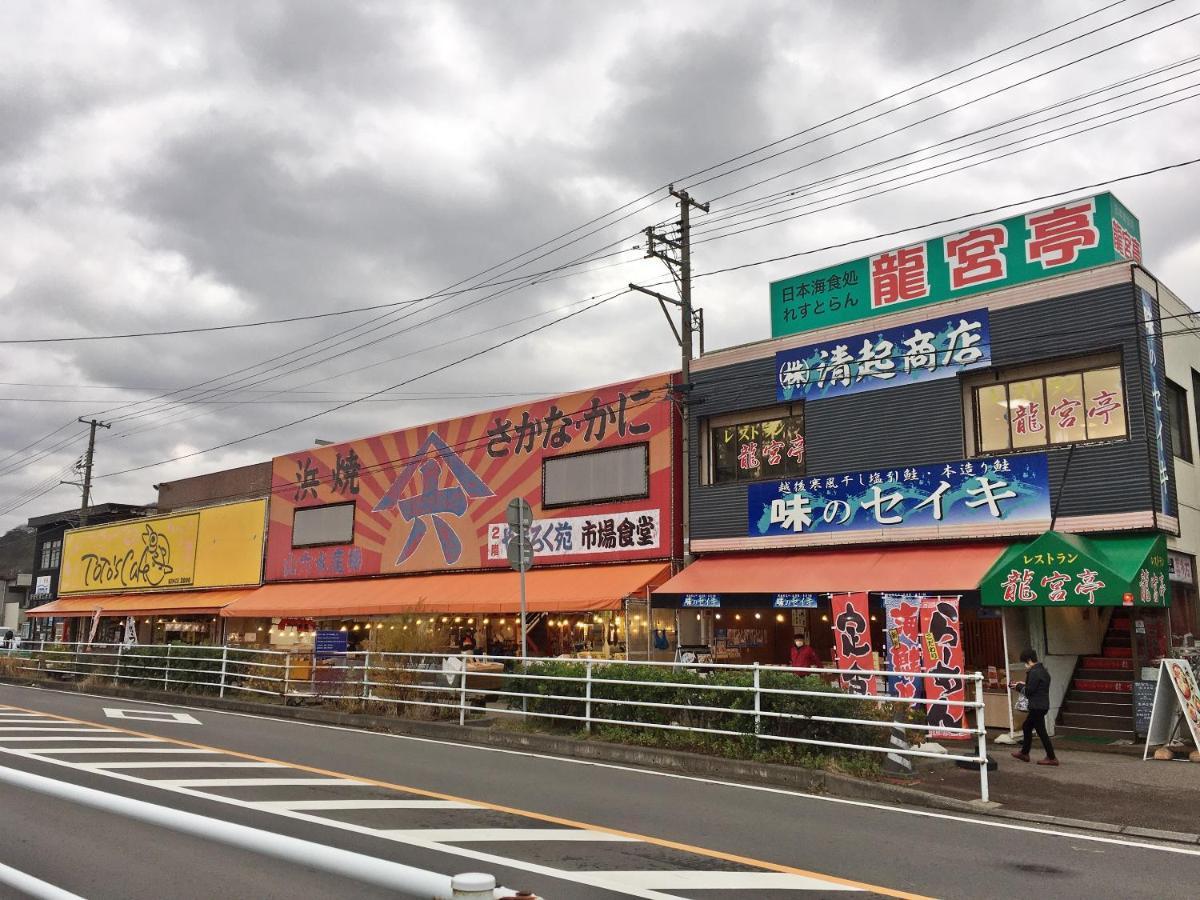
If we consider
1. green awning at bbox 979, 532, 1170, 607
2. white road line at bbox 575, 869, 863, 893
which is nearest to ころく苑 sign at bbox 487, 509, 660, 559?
green awning at bbox 979, 532, 1170, 607

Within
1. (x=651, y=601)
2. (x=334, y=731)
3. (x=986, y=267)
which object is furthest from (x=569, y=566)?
(x=986, y=267)

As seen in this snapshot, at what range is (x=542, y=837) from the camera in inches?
304

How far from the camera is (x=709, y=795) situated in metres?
10.0

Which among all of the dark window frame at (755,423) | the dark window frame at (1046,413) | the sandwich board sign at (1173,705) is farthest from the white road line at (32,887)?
the dark window frame at (755,423)

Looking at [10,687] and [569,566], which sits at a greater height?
[569,566]

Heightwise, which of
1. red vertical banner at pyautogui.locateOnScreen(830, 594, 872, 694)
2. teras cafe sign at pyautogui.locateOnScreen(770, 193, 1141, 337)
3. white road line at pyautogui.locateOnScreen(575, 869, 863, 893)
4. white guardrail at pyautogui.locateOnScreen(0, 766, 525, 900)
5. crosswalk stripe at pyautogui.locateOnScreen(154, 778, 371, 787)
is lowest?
white road line at pyautogui.locateOnScreen(575, 869, 863, 893)

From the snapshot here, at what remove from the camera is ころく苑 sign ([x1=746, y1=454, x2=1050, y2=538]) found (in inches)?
637

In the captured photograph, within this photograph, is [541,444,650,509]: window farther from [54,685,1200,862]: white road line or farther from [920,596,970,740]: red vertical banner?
[54,685,1200,862]: white road line

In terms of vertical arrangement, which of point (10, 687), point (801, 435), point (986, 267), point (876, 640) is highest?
point (986, 267)

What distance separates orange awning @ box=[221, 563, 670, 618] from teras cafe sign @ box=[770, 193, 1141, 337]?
6739 millimetres

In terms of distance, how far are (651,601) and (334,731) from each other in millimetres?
7202

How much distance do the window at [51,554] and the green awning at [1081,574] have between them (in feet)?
172

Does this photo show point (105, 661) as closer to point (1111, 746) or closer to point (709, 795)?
point (709, 795)

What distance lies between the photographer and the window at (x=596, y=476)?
2194 cm
